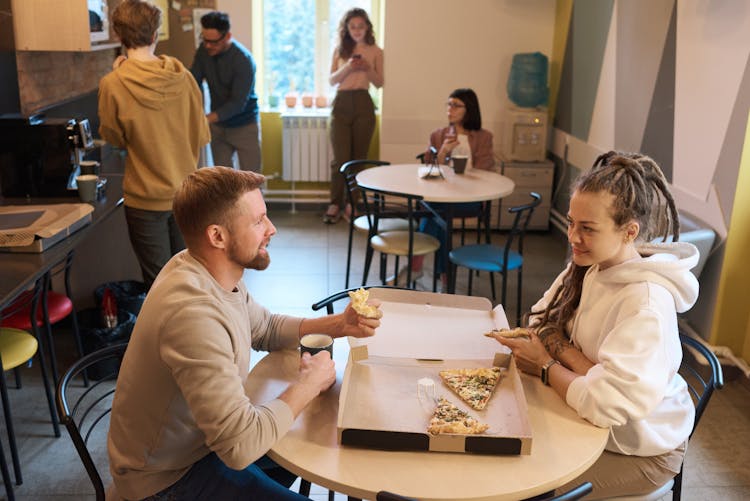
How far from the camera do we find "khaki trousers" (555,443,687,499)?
1939mm

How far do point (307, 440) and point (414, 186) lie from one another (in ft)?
8.99

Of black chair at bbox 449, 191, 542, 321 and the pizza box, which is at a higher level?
the pizza box

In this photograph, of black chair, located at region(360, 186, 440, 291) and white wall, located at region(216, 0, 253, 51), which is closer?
black chair, located at region(360, 186, 440, 291)

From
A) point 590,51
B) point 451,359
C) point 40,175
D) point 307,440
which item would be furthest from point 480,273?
point 307,440

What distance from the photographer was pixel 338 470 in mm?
1581

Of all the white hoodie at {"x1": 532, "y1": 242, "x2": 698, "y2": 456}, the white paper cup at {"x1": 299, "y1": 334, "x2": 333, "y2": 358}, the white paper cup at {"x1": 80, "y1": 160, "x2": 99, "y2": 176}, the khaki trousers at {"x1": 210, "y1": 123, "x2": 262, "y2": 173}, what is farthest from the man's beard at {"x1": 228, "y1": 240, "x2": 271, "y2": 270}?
the khaki trousers at {"x1": 210, "y1": 123, "x2": 262, "y2": 173}

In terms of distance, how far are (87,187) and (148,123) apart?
432 mm

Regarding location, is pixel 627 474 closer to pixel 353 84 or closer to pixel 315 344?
pixel 315 344

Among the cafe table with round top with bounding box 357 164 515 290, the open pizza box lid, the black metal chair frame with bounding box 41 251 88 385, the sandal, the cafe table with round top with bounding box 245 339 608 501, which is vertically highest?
the cafe table with round top with bounding box 357 164 515 290

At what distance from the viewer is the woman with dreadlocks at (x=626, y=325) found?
5.87 ft

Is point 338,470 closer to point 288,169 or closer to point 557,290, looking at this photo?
point 557,290

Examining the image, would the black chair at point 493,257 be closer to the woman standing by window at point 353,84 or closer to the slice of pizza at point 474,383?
the slice of pizza at point 474,383

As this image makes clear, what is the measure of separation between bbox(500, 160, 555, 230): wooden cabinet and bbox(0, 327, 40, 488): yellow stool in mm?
4129

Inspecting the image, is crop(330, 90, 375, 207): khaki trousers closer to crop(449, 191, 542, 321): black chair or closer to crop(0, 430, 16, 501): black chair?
crop(449, 191, 542, 321): black chair
